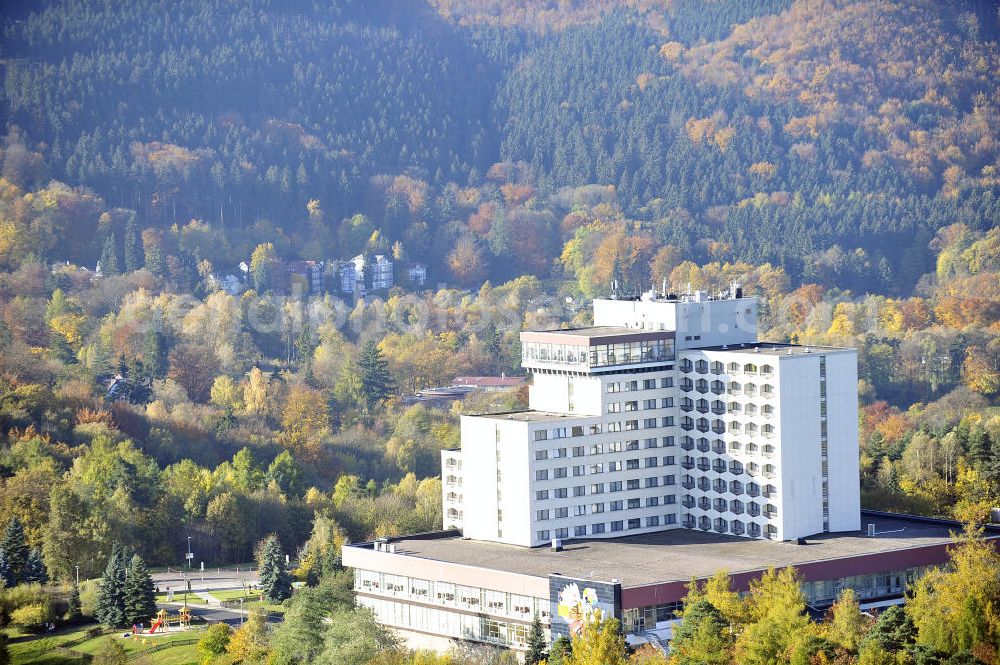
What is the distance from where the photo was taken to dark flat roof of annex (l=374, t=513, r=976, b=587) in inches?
2655

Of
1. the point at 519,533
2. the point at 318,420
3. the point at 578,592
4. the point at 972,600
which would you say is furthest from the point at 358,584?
the point at 318,420

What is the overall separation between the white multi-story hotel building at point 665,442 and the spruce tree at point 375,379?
225 feet

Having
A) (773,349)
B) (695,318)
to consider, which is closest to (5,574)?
(695,318)

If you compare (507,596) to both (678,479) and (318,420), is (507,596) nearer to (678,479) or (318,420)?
(678,479)

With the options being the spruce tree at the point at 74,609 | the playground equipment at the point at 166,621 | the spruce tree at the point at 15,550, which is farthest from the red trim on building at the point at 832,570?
the spruce tree at the point at 15,550

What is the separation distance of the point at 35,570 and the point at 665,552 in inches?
1288

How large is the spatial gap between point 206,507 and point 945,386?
2769 inches

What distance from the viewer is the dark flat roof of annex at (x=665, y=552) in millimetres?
67438

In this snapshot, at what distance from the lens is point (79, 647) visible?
7731 centimetres

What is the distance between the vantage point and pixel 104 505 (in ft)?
319

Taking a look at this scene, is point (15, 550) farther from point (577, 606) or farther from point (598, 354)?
point (577, 606)

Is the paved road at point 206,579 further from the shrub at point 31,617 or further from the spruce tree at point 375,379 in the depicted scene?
the spruce tree at point 375,379

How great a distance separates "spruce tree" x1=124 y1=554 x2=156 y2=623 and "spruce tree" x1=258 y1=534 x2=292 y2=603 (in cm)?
501

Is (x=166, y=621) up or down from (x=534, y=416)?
down
